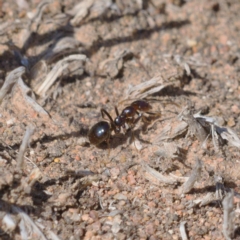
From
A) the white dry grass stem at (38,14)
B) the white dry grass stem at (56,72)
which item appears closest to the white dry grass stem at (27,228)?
the white dry grass stem at (56,72)

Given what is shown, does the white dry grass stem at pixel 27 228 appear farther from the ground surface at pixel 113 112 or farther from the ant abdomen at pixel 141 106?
the ant abdomen at pixel 141 106

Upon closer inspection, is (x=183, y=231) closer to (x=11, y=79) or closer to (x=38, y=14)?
(x=11, y=79)

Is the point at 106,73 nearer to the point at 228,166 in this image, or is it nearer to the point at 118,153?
the point at 118,153

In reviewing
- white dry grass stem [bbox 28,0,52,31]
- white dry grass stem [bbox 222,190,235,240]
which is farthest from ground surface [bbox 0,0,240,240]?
white dry grass stem [bbox 222,190,235,240]

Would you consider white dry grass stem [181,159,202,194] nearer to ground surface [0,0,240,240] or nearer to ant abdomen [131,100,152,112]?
ground surface [0,0,240,240]

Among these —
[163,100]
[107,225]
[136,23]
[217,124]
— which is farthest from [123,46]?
[107,225]

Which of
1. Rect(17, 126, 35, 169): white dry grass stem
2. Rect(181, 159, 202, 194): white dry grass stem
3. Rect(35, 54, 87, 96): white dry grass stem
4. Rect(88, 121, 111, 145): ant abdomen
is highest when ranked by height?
Rect(17, 126, 35, 169): white dry grass stem
